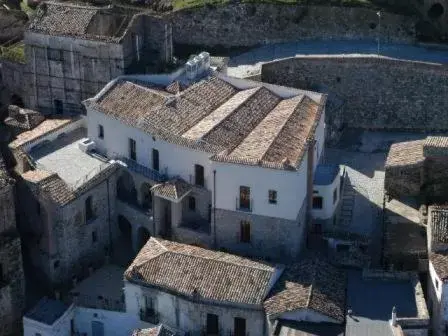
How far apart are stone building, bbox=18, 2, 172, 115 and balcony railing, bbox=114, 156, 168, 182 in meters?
6.41

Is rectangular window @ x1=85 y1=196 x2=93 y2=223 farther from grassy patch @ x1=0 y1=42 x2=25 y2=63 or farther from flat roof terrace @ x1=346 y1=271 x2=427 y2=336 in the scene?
flat roof terrace @ x1=346 y1=271 x2=427 y2=336

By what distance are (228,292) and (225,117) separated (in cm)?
1083

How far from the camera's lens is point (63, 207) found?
5206 cm

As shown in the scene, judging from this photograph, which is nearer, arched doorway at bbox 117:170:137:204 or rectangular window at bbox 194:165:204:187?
rectangular window at bbox 194:165:204:187

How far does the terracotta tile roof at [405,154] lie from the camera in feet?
187

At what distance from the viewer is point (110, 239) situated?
5638 cm

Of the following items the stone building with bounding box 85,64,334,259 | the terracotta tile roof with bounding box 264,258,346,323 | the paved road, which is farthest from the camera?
the paved road

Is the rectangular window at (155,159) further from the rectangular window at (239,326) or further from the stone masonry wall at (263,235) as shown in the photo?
the rectangular window at (239,326)

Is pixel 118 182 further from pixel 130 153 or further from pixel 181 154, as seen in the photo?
pixel 181 154

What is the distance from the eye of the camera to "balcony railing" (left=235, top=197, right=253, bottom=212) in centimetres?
5118

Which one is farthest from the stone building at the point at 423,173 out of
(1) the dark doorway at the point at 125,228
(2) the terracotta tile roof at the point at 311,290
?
(1) the dark doorway at the point at 125,228

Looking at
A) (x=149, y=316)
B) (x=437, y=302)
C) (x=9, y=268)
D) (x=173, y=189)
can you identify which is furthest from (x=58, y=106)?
(x=437, y=302)

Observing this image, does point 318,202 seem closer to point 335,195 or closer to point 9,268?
point 335,195

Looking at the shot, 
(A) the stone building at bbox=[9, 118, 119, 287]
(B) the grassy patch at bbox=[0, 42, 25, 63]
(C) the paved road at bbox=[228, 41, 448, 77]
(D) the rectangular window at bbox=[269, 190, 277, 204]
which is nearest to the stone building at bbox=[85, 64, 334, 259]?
(D) the rectangular window at bbox=[269, 190, 277, 204]
